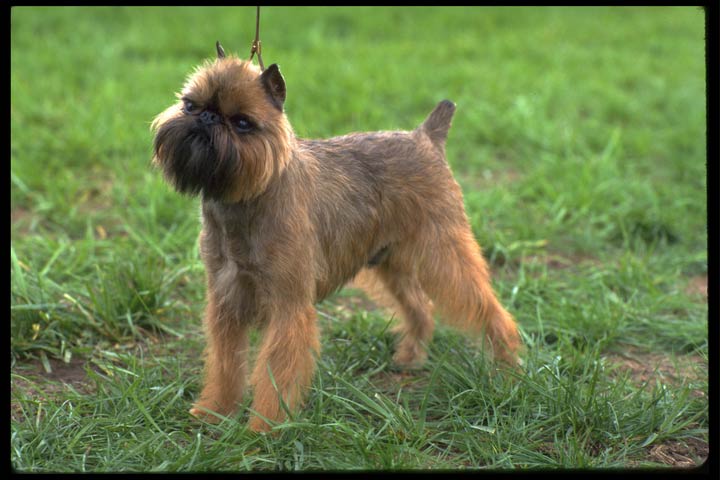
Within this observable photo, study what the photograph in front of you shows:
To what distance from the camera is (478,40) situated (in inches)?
436

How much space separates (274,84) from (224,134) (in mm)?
349

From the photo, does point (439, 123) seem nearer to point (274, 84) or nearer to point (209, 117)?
point (274, 84)

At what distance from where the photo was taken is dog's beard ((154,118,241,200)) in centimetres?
345

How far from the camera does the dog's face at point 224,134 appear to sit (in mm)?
3461

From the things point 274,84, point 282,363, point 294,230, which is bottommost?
point 282,363

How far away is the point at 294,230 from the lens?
3812 millimetres

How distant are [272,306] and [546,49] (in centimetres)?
794

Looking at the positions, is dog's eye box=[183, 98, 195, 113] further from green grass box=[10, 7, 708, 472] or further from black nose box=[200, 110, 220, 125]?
green grass box=[10, 7, 708, 472]

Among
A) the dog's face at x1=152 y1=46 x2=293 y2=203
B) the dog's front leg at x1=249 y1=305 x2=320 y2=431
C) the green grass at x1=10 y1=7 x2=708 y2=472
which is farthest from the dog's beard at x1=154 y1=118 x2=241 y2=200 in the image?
the green grass at x1=10 y1=7 x2=708 y2=472

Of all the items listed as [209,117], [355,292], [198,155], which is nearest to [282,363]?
[198,155]

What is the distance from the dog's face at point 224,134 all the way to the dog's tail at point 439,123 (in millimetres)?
1352

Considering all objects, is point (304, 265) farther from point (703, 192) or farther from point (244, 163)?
point (703, 192)

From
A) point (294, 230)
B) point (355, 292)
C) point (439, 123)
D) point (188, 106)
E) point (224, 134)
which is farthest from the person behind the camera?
point (355, 292)

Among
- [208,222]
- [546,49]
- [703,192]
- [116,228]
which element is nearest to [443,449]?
[208,222]
